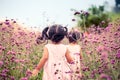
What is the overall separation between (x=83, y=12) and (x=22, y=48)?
5.09 feet

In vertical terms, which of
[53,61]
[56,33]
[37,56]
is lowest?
[37,56]

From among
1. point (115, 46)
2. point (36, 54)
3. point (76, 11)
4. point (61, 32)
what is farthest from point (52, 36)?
point (36, 54)

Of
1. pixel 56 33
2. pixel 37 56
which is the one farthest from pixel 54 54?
pixel 37 56

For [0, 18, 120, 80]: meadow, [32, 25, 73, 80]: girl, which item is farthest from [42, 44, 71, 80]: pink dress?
[0, 18, 120, 80]: meadow

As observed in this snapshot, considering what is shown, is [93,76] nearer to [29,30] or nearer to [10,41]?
[10,41]

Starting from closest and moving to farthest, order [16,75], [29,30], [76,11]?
[76,11] → [16,75] → [29,30]

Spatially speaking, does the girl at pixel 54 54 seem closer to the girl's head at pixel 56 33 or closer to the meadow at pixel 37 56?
the girl's head at pixel 56 33

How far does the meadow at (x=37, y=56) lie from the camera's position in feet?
10.8

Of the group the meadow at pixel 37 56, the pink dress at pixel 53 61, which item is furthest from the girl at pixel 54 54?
the meadow at pixel 37 56

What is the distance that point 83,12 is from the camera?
4.04 m

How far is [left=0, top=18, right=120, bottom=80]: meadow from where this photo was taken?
3.28 metres

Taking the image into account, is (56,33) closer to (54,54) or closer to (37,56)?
(54,54)

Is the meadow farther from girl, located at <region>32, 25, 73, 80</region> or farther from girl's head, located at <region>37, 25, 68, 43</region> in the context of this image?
girl's head, located at <region>37, 25, 68, 43</region>

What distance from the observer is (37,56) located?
5.59 metres
